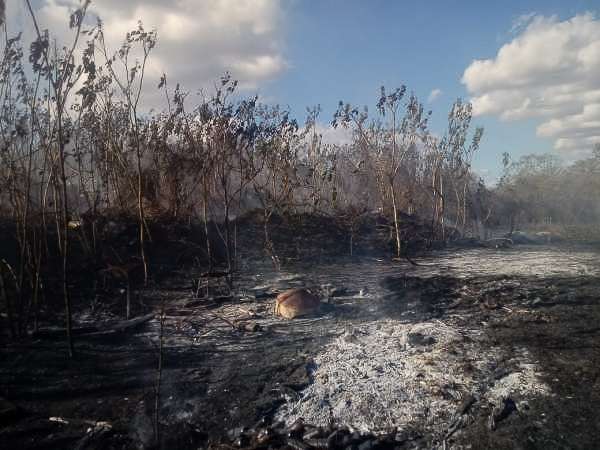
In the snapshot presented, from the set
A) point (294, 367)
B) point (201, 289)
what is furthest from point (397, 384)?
point (201, 289)

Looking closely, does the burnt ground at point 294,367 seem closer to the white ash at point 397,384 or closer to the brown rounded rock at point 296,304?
the white ash at point 397,384

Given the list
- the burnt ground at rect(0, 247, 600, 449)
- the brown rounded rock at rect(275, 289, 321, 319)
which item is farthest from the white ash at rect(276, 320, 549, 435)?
the brown rounded rock at rect(275, 289, 321, 319)

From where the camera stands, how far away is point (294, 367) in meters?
4.18

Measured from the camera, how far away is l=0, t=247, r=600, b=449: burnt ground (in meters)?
3.14

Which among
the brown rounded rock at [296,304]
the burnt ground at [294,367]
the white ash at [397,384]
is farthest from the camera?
the brown rounded rock at [296,304]

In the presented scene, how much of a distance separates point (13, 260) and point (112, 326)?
3.25 m

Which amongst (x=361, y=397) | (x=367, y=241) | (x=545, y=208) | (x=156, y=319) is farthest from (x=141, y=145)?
(x=545, y=208)

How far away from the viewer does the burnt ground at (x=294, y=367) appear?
10.3 ft

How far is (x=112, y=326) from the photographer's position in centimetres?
525

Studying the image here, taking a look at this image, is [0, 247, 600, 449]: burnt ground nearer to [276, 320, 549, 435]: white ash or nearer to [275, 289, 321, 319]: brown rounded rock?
[276, 320, 549, 435]: white ash

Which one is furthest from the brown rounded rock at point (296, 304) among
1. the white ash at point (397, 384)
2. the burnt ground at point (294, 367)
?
the white ash at point (397, 384)

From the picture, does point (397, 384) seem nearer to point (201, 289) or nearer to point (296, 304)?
point (296, 304)

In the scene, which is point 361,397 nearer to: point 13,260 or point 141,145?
point 13,260

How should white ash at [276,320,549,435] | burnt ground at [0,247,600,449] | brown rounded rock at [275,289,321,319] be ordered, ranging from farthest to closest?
brown rounded rock at [275,289,321,319] < white ash at [276,320,549,435] < burnt ground at [0,247,600,449]
